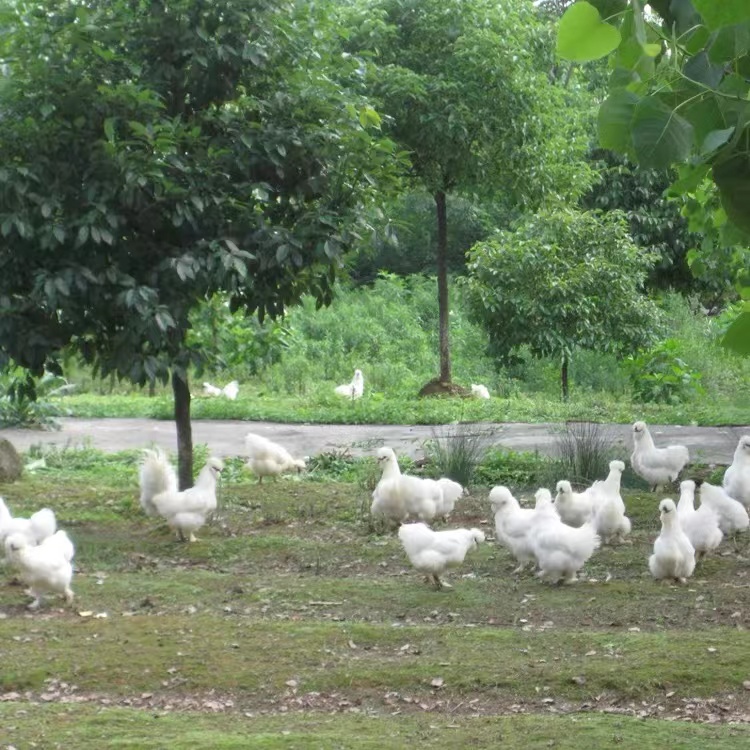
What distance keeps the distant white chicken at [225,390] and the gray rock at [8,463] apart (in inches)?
274

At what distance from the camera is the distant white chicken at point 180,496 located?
975 cm

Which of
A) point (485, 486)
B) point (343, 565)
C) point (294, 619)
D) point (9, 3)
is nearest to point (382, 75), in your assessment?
point (485, 486)

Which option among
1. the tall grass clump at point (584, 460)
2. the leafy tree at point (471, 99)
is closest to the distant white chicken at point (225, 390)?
the leafy tree at point (471, 99)

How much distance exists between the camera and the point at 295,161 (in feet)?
32.0

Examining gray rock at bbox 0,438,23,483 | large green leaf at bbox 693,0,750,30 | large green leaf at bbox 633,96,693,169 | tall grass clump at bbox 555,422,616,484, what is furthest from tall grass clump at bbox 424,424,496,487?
large green leaf at bbox 693,0,750,30

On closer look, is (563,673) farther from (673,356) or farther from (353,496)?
(673,356)

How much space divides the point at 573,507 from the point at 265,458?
3.94m

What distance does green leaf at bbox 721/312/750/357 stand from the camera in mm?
2977

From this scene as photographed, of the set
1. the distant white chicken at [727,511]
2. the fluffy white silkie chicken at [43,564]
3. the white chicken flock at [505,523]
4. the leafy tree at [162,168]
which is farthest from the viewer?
the distant white chicken at [727,511]

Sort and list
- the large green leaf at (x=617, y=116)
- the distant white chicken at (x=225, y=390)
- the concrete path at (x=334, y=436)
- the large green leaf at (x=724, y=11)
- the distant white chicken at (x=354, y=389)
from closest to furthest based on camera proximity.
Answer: the large green leaf at (x=724, y=11) → the large green leaf at (x=617, y=116) → the concrete path at (x=334, y=436) → the distant white chicken at (x=354, y=389) → the distant white chicken at (x=225, y=390)

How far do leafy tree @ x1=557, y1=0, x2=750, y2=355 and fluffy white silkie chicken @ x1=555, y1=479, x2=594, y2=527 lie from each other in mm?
6733

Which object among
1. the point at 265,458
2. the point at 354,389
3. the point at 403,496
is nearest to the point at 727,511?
the point at 403,496

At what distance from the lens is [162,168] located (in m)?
9.27

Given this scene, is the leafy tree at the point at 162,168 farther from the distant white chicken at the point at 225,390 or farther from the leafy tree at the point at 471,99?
the distant white chicken at the point at 225,390
